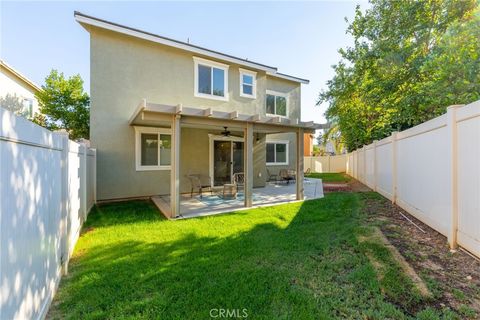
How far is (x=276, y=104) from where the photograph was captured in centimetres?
1517

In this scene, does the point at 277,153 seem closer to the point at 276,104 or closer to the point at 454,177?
the point at 276,104

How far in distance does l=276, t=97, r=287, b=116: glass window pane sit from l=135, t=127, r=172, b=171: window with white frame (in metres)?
7.78

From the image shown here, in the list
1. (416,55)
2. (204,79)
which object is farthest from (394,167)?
(204,79)

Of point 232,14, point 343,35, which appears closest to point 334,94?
point 343,35

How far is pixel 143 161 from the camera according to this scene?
32.0 ft

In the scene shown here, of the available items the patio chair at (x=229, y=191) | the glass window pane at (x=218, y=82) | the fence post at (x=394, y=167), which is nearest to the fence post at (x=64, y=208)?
the patio chair at (x=229, y=191)

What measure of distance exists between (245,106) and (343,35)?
777cm

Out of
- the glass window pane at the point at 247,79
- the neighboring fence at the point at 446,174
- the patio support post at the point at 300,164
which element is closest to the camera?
the neighboring fence at the point at 446,174

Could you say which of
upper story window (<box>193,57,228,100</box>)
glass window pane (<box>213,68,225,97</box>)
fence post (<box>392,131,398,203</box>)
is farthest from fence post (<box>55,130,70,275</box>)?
fence post (<box>392,131,398,203</box>)

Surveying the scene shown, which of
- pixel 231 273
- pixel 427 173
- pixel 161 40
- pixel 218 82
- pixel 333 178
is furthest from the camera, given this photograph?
pixel 333 178

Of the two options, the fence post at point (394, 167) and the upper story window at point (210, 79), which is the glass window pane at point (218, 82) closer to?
the upper story window at point (210, 79)

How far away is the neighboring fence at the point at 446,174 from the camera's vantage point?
12.4ft

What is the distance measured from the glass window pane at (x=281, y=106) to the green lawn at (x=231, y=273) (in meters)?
10.2

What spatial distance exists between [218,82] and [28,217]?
1013 centimetres
